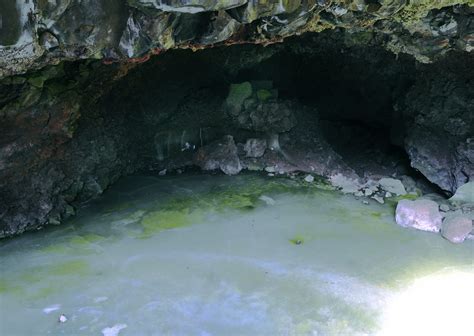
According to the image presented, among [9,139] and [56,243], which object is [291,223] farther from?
[9,139]

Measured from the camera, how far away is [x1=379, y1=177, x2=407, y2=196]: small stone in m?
9.32

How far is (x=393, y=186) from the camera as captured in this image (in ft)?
30.9

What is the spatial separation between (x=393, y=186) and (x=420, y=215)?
136 centimetres

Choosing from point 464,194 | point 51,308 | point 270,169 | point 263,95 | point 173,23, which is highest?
point 173,23

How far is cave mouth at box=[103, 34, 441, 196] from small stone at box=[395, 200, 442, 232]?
171cm

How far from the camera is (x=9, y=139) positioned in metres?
7.39

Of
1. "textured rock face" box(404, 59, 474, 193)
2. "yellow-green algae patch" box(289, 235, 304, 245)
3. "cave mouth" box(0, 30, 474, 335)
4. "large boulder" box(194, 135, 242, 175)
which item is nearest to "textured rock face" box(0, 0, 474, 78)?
"cave mouth" box(0, 30, 474, 335)

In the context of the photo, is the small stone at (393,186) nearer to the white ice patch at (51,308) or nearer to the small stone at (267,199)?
the small stone at (267,199)

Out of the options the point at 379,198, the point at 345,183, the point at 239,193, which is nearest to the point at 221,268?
the point at 239,193

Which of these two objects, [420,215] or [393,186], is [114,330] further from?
[393,186]

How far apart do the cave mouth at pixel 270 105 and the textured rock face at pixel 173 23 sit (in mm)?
3142

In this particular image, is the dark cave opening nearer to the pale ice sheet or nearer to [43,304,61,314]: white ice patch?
the pale ice sheet

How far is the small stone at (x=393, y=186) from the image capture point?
30.6ft

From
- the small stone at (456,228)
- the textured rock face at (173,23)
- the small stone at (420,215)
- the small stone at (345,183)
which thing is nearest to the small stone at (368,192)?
the small stone at (345,183)
